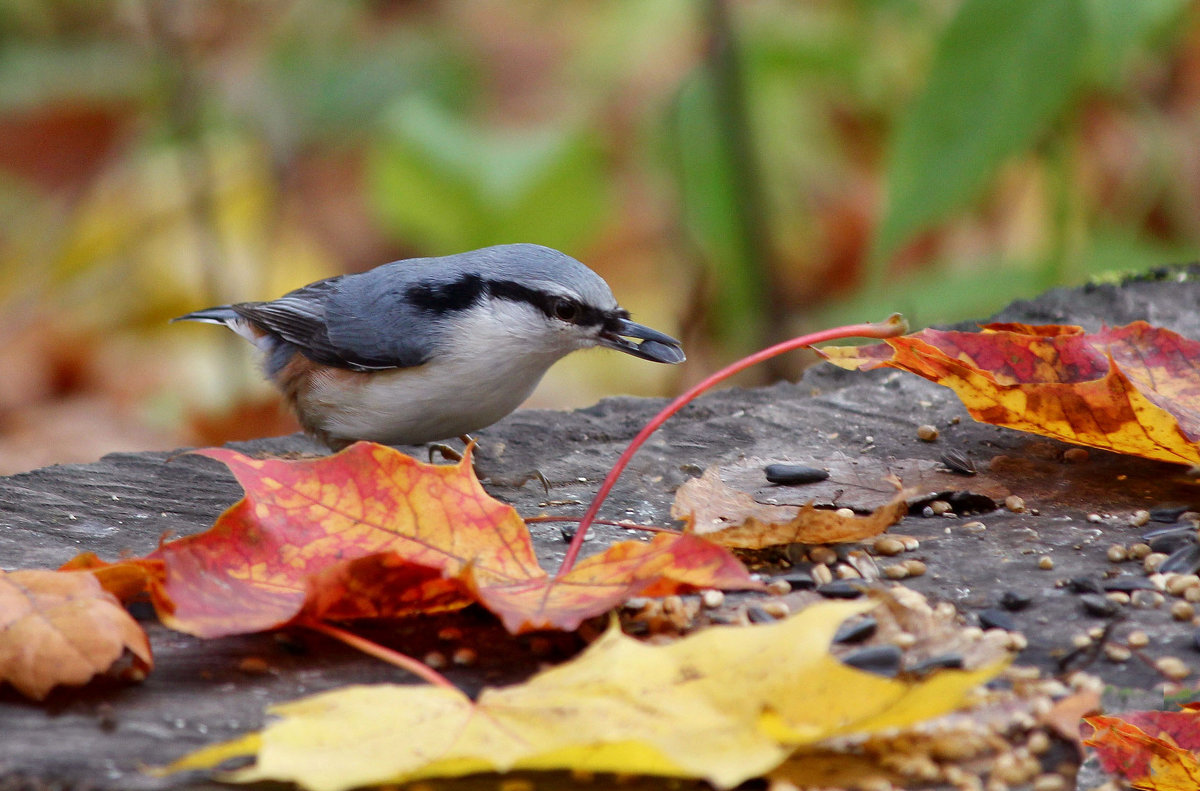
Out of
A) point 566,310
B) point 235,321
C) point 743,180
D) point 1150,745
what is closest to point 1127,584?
point 1150,745

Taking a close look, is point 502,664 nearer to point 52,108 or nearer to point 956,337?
point 956,337

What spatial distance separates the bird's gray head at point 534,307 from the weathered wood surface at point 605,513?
0.69 ft

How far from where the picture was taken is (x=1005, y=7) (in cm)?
340

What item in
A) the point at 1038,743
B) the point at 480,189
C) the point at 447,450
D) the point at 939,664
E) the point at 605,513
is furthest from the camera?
the point at 480,189

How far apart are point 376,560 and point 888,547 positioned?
800 millimetres

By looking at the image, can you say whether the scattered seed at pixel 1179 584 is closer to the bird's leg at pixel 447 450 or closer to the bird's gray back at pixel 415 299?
the bird's gray back at pixel 415 299

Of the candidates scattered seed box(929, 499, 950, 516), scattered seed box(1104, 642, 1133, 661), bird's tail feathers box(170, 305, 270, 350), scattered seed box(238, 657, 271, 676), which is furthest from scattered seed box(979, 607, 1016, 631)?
bird's tail feathers box(170, 305, 270, 350)

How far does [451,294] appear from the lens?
8.62ft

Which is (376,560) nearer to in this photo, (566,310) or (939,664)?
(939,664)

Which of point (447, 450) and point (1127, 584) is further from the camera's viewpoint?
point (447, 450)

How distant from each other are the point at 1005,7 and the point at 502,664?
8.19 feet

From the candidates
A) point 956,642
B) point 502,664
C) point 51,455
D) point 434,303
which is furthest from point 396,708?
point 51,455

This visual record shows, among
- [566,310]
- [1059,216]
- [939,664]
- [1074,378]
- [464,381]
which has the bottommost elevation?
[939,664]

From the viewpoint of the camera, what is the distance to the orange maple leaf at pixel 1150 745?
59.4 inches
